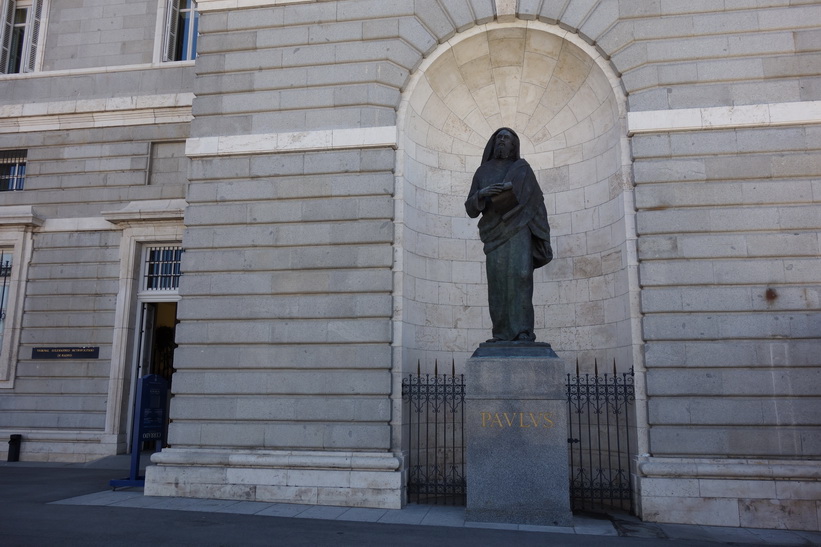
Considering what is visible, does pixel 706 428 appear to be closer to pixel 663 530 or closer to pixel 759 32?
pixel 663 530

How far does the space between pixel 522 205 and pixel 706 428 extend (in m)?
4.37

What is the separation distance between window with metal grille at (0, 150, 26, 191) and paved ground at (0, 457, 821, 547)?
896 cm

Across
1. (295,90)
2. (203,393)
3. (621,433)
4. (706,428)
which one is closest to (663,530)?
(706,428)

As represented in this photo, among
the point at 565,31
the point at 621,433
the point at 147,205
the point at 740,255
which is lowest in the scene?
the point at 621,433

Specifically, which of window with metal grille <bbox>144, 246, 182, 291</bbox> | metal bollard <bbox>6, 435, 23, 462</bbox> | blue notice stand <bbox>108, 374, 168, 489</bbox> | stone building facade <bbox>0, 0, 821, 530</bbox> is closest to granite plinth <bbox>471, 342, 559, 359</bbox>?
stone building facade <bbox>0, 0, 821, 530</bbox>

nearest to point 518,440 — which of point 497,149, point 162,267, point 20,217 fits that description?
point 497,149

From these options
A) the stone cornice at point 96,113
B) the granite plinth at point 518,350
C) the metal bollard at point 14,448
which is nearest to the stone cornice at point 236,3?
the stone cornice at point 96,113

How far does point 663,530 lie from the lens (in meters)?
8.23

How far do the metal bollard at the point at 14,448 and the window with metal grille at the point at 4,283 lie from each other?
2362 millimetres

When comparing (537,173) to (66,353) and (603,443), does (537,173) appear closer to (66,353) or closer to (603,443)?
(603,443)

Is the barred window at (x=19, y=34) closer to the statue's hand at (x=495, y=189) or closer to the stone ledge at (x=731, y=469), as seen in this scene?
the statue's hand at (x=495, y=189)

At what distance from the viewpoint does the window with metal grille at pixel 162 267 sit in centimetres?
1441

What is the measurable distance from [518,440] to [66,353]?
11330mm

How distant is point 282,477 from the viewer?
31.3 ft
